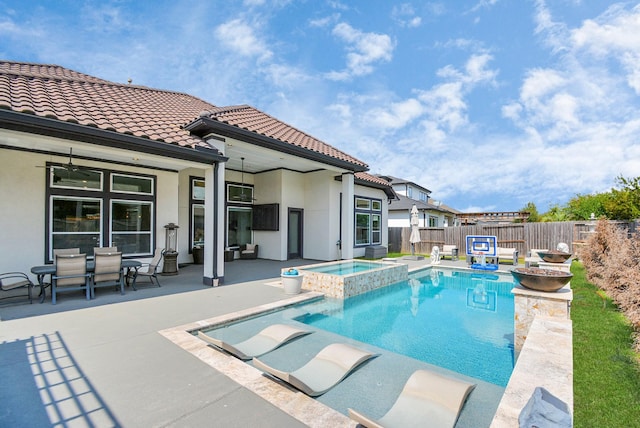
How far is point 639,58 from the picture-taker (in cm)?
998

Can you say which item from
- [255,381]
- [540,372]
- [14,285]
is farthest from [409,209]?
[255,381]

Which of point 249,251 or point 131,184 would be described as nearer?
point 131,184

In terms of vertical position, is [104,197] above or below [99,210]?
above

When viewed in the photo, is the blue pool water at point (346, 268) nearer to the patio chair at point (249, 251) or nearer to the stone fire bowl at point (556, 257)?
the stone fire bowl at point (556, 257)

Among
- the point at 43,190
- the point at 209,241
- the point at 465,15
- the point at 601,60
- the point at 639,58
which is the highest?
the point at 465,15

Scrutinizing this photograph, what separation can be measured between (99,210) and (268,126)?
18.3ft

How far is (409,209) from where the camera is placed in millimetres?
25062

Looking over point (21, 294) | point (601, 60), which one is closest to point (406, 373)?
point (21, 294)

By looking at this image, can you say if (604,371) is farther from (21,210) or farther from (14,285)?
(21,210)

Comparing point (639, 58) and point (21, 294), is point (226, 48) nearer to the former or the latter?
point (21, 294)

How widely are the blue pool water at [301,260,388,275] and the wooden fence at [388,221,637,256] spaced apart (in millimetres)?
9882

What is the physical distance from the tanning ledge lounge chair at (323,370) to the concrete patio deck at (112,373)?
0.34 meters

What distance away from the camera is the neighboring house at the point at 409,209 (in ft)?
84.1

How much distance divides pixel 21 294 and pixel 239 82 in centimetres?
1337
